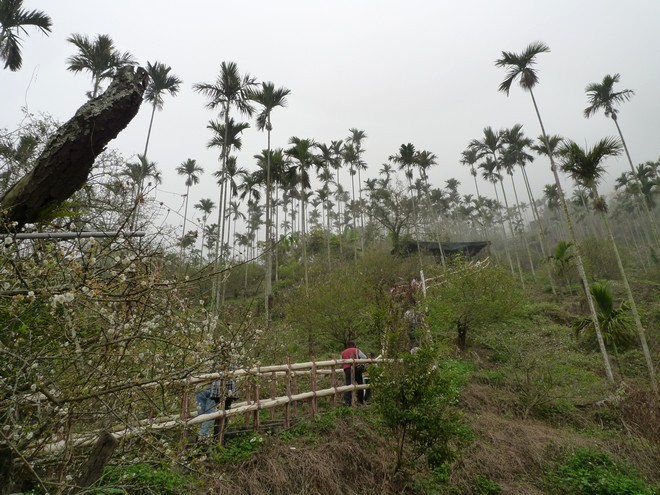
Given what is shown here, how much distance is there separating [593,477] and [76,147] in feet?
29.4

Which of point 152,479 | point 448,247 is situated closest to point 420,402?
point 152,479

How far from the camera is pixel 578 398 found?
10930mm

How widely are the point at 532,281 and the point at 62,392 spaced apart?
3827 cm

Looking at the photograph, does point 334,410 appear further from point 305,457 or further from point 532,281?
point 532,281

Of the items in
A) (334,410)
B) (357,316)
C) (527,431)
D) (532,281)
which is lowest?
(527,431)

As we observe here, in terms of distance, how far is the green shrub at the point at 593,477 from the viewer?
234 inches

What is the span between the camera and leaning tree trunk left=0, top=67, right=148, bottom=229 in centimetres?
226

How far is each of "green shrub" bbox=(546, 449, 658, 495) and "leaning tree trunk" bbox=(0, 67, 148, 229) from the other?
325 inches

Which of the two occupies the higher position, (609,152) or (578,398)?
(609,152)

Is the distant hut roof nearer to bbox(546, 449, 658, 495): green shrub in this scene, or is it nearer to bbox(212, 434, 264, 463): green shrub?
bbox(546, 449, 658, 495): green shrub

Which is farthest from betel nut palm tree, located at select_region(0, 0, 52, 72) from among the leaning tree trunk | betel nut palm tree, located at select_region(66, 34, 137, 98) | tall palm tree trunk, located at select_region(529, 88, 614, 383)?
tall palm tree trunk, located at select_region(529, 88, 614, 383)

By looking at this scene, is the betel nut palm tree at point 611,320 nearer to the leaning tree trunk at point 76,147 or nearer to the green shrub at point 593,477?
the green shrub at point 593,477

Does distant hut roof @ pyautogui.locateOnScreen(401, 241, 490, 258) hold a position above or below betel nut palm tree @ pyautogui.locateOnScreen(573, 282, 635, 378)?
above

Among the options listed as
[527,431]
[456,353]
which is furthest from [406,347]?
[456,353]
